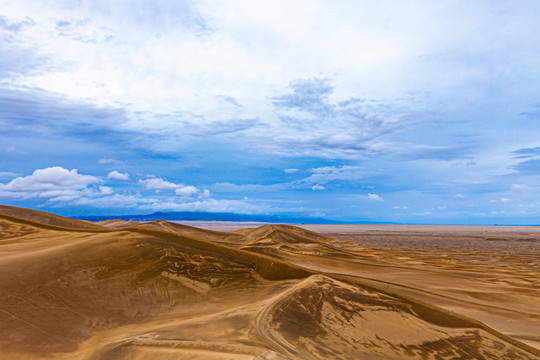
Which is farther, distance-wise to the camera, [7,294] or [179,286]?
[179,286]

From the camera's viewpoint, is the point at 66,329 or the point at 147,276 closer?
the point at 66,329

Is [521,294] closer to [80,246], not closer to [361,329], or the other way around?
[361,329]

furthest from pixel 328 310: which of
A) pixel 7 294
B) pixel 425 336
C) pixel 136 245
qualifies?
pixel 7 294

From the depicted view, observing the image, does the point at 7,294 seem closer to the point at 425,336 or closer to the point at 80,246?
the point at 80,246

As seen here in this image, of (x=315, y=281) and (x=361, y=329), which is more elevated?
(x=315, y=281)

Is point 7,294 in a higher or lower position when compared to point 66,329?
higher

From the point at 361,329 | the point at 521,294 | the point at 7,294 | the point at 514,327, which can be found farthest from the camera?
the point at 521,294

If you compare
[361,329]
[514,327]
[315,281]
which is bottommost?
[514,327]

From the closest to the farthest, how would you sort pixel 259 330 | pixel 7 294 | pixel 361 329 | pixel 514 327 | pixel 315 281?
pixel 259 330 → pixel 361 329 → pixel 7 294 → pixel 315 281 → pixel 514 327

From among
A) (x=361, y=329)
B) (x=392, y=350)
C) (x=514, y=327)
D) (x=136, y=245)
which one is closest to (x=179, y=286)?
(x=136, y=245)
